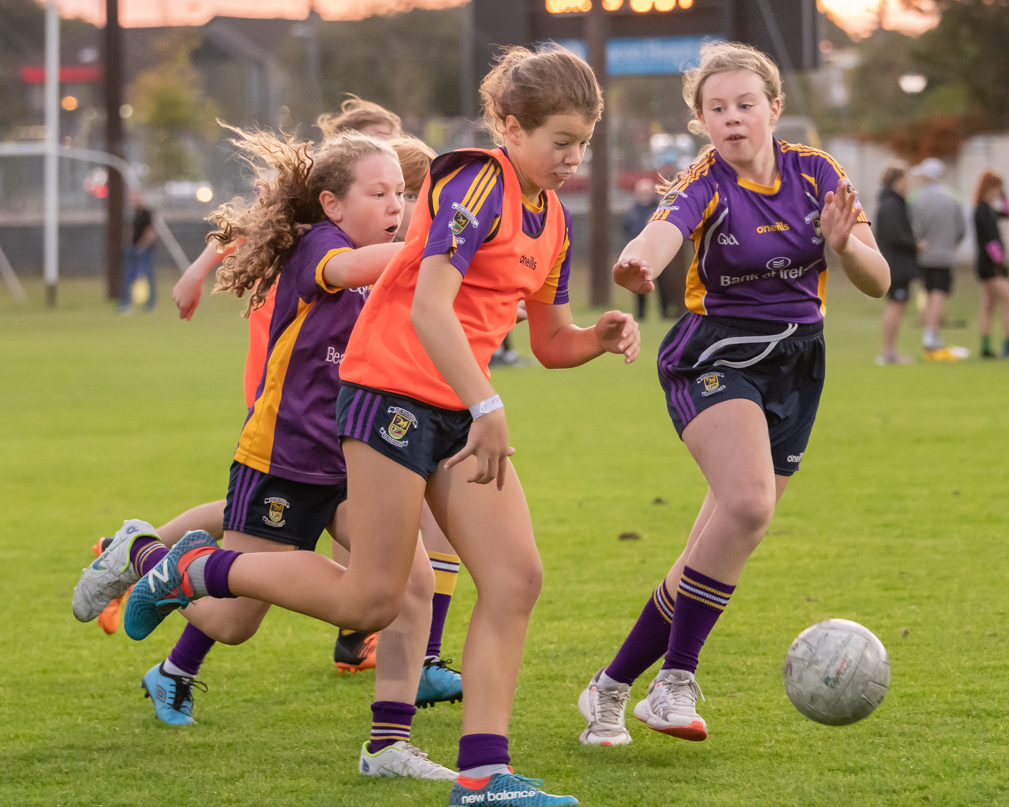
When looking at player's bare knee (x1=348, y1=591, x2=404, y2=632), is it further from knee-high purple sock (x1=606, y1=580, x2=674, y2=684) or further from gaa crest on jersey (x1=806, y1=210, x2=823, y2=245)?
gaa crest on jersey (x1=806, y1=210, x2=823, y2=245)

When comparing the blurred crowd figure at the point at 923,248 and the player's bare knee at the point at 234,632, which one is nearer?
the player's bare knee at the point at 234,632

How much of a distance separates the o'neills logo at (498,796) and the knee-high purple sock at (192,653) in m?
1.40

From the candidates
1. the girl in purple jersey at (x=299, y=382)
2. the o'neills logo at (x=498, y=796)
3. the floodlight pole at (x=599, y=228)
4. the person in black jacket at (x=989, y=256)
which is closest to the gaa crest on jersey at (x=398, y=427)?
the girl in purple jersey at (x=299, y=382)

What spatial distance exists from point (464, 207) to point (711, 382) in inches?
41.9

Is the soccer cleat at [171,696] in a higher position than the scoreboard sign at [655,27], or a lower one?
lower

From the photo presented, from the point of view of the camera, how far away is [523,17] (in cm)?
2256

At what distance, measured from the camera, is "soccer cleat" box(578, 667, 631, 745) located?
12.8 ft

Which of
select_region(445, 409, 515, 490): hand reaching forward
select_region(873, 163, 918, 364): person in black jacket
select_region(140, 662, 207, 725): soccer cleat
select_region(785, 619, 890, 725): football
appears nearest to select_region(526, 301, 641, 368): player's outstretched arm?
select_region(445, 409, 515, 490): hand reaching forward

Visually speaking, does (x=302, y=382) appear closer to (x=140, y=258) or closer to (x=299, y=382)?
(x=299, y=382)

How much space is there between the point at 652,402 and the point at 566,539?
5.54 meters

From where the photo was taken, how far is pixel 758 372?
3.89 metres

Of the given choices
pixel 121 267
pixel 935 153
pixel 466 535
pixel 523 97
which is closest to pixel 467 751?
pixel 466 535

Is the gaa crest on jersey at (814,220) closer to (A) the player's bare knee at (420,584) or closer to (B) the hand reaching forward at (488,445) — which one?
(B) the hand reaching forward at (488,445)

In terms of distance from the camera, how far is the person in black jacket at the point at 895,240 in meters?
14.1
